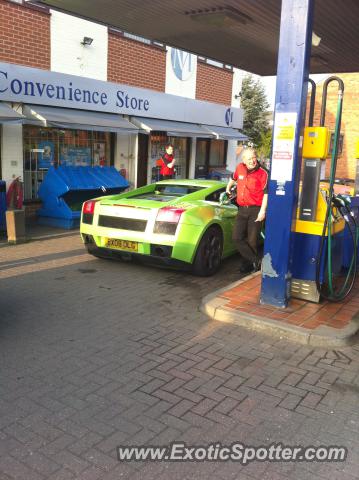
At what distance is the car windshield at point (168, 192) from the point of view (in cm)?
741

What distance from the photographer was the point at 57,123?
412 inches

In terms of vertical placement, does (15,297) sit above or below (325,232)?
below

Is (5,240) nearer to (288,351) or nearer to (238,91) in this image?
(288,351)

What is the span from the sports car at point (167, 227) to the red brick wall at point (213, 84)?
1041 centimetres

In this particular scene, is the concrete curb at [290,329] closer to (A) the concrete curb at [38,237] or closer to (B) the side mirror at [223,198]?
(B) the side mirror at [223,198]

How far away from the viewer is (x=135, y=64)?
13.9 meters

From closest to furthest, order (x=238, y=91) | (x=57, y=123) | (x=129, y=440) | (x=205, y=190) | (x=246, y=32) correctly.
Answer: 1. (x=129, y=440)
2. (x=205, y=190)
3. (x=246, y=32)
4. (x=57, y=123)
5. (x=238, y=91)

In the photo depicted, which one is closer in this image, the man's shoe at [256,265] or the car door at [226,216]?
the man's shoe at [256,265]

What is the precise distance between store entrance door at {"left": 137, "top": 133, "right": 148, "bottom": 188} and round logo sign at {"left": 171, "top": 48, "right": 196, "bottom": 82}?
259cm

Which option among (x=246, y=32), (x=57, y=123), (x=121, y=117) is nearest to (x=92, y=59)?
(x=121, y=117)

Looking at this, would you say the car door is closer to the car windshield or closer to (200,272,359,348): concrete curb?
the car windshield

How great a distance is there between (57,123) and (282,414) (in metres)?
8.74

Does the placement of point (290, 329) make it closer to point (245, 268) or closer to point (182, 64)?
point (245, 268)

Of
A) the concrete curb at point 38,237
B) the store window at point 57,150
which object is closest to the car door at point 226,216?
the concrete curb at point 38,237
